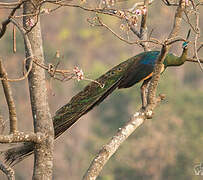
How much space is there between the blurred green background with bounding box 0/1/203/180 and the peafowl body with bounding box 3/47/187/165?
20.1 ft

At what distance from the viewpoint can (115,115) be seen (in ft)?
96.2

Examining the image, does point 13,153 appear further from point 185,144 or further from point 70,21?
point 70,21

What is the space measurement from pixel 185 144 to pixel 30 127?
8.27 meters

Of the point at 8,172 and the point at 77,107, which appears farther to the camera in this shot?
the point at 77,107

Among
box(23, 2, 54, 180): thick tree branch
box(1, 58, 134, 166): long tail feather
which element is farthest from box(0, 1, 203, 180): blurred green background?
box(23, 2, 54, 180): thick tree branch

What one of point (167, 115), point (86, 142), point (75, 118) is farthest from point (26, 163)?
point (75, 118)

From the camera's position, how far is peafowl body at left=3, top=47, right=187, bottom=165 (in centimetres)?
428

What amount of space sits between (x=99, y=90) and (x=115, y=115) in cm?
A: 2434

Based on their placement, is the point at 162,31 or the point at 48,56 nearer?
the point at 48,56

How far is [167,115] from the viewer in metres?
22.8

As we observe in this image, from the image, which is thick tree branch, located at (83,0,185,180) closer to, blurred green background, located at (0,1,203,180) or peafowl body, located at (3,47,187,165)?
peafowl body, located at (3,47,187,165)

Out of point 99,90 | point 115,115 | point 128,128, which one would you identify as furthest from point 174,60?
point 115,115

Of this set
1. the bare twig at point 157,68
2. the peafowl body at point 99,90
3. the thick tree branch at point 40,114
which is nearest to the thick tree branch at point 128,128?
the bare twig at point 157,68

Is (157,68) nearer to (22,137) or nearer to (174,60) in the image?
(174,60)
